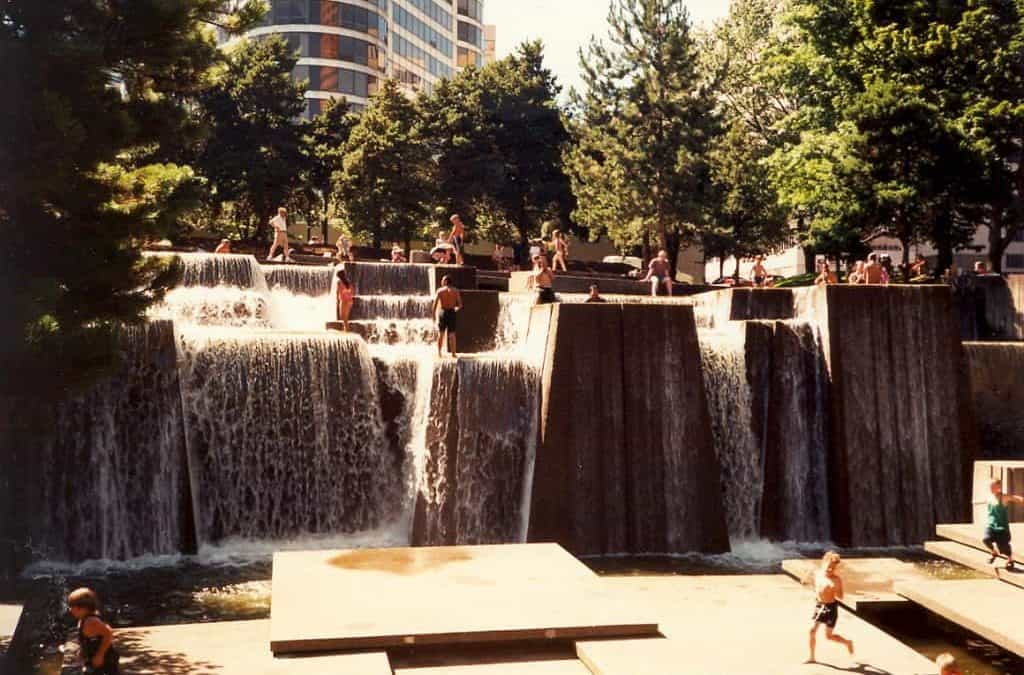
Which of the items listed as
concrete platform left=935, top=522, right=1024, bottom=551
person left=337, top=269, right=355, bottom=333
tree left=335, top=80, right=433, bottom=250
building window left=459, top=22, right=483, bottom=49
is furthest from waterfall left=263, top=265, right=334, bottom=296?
building window left=459, top=22, right=483, bottom=49

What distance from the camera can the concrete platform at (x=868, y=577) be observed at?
1356 cm

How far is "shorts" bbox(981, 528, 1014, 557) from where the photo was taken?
45.1 ft

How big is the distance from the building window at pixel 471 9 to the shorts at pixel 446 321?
283ft

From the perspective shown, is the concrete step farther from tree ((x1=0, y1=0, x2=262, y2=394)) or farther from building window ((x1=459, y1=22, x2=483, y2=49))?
building window ((x1=459, y1=22, x2=483, y2=49))

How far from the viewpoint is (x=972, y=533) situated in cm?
1516

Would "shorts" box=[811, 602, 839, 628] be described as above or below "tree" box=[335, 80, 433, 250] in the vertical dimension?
below

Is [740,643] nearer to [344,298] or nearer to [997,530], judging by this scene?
[997,530]

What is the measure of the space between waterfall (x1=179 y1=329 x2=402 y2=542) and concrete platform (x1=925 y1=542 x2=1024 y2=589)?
8.47 m

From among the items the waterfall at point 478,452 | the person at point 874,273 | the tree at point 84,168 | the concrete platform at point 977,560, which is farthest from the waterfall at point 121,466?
the person at point 874,273

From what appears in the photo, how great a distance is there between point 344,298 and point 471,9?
8582 cm

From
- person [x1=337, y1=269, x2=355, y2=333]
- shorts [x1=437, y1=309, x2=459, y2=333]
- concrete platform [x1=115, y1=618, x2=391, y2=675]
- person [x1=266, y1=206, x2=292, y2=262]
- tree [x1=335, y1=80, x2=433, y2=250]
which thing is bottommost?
concrete platform [x1=115, y1=618, x2=391, y2=675]

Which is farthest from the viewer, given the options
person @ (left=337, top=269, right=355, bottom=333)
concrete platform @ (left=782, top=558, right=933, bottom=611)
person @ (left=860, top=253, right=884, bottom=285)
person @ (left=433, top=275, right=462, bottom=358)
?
person @ (left=860, top=253, right=884, bottom=285)

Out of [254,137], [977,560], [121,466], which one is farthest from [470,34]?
[977,560]

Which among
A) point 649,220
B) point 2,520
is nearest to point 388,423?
point 2,520
